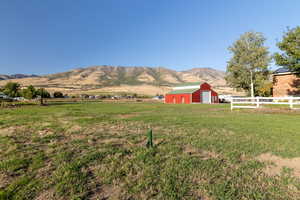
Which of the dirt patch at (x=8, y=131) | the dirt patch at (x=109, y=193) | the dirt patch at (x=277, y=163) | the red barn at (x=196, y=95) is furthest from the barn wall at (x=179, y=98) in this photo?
the dirt patch at (x=109, y=193)

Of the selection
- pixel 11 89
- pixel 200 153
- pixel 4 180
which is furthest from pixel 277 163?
pixel 11 89

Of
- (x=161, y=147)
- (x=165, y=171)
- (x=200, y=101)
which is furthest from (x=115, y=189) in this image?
(x=200, y=101)

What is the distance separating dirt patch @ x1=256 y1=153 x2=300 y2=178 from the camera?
3.72 m

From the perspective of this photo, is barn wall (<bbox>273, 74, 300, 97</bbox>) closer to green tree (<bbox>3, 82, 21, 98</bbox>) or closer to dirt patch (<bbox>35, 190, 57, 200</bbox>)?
dirt patch (<bbox>35, 190, 57, 200</bbox>)

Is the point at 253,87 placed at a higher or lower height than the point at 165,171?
higher

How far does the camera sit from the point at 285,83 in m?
24.9

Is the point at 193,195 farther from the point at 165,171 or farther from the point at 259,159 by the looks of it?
the point at 259,159

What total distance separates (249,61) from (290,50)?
1016 cm

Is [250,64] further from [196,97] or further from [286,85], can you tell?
[196,97]

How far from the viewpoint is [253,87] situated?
99.6 feet

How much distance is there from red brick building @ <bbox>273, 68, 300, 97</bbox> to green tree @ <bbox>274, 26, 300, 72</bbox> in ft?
17.6

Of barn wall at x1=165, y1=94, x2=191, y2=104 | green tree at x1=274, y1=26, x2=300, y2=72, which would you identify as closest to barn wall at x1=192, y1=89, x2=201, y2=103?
barn wall at x1=165, y1=94, x2=191, y2=104

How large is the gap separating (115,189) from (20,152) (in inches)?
161

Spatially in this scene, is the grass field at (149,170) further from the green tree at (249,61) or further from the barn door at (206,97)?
the barn door at (206,97)
